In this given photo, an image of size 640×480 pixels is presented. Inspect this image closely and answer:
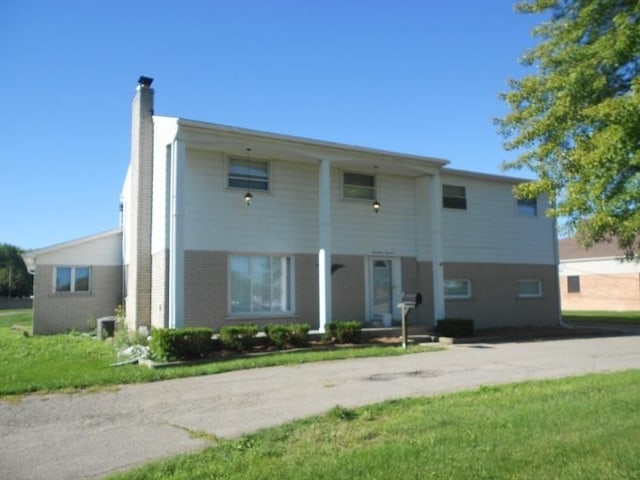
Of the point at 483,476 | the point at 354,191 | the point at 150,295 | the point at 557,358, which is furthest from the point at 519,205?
the point at 483,476

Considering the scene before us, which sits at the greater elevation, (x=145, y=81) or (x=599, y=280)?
(x=145, y=81)

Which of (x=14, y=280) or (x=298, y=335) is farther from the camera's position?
(x=14, y=280)

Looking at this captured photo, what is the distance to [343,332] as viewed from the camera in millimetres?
15555

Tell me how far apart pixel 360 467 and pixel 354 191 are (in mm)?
14445

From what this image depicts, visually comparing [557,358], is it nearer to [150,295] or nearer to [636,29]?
[636,29]

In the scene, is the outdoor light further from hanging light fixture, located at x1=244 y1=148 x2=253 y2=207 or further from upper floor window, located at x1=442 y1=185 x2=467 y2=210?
hanging light fixture, located at x1=244 y1=148 x2=253 y2=207

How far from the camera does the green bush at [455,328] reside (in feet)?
57.0

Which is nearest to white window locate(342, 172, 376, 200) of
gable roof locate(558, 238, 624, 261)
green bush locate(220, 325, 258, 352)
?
green bush locate(220, 325, 258, 352)

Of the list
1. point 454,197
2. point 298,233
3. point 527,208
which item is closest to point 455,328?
point 298,233

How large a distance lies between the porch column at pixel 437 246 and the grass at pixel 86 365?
357 cm

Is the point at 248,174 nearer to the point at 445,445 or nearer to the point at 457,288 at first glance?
the point at 457,288

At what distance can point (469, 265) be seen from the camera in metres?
21.2

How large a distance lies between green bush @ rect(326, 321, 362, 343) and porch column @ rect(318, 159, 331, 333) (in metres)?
0.82

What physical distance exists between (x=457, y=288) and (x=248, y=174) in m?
8.81
